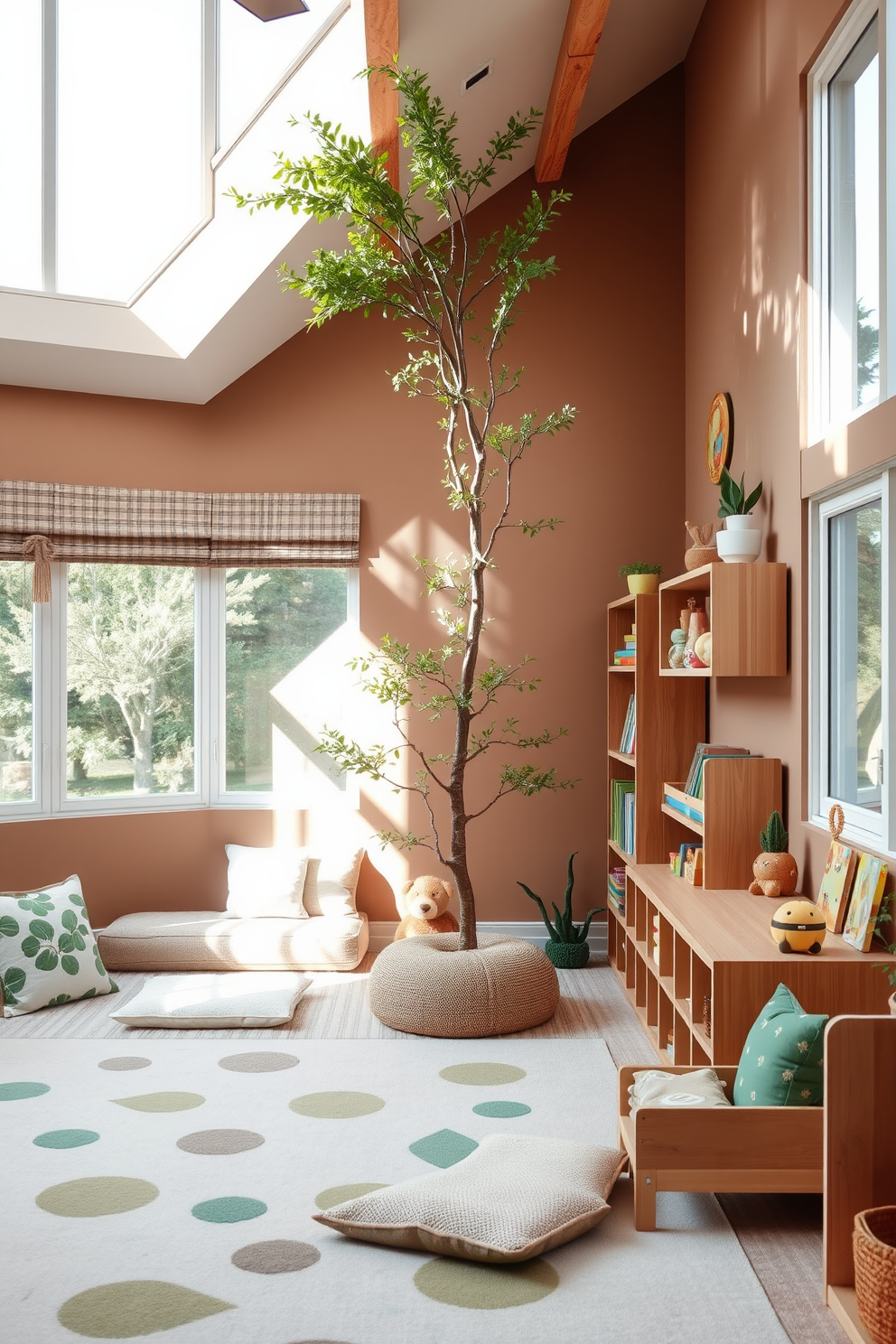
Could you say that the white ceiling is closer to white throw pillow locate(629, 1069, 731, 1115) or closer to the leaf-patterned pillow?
the leaf-patterned pillow

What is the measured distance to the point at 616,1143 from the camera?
3.03 m

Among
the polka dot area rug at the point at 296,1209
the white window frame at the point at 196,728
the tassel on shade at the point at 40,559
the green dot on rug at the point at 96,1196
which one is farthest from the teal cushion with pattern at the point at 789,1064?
the tassel on shade at the point at 40,559

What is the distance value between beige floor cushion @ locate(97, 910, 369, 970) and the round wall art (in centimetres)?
255

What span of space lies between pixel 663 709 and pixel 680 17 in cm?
306

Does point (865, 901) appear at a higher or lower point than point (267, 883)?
higher

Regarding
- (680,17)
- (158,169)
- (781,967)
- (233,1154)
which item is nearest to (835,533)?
(781,967)

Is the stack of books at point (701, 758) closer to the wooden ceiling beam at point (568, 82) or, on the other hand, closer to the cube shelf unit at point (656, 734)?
the cube shelf unit at point (656, 734)

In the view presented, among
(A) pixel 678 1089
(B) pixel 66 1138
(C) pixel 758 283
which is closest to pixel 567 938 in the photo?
(A) pixel 678 1089

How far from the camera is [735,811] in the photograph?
3613 mm

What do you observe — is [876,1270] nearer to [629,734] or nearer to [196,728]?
[629,734]

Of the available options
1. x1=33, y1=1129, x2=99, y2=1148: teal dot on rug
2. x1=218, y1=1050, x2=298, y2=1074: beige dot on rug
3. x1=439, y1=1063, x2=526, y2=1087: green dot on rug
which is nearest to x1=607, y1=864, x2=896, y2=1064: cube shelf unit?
x1=439, y1=1063, x2=526, y2=1087: green dot on rug

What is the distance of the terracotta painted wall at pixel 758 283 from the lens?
137 inches

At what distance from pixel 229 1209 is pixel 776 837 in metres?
1.93

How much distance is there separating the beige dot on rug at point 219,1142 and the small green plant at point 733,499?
2.51 m
